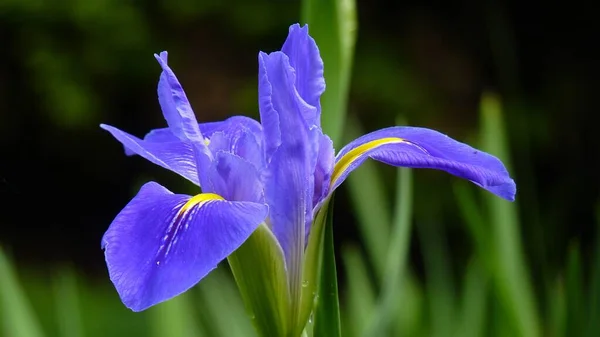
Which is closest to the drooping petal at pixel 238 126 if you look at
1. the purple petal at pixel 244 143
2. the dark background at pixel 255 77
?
the purple petal at pixel 244 143

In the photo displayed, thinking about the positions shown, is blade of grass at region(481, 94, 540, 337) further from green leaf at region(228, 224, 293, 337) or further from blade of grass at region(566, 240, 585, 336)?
green leaf at region(228, 224, 293, 337)

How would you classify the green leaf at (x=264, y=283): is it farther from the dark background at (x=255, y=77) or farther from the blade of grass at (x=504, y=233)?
the dark background at (x=255, y=77)

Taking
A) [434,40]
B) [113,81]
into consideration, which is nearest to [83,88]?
[113,81]

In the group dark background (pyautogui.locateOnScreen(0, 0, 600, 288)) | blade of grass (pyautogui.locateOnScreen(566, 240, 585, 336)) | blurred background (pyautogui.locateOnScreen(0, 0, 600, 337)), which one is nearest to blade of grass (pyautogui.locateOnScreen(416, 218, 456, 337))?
blade of grass (pyautogui.locateOnScreen(566, 240, 585, 336))

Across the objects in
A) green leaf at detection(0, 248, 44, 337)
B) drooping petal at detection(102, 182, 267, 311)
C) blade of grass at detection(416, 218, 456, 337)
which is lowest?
blade of grass at detection(416, 218, 456, 337)

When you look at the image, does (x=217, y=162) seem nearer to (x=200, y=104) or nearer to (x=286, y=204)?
(x=286, y=204)

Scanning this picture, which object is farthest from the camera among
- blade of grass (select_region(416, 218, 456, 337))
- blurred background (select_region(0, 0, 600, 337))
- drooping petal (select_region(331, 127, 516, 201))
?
blurred background (select_region(0, 0, 600, 337))
